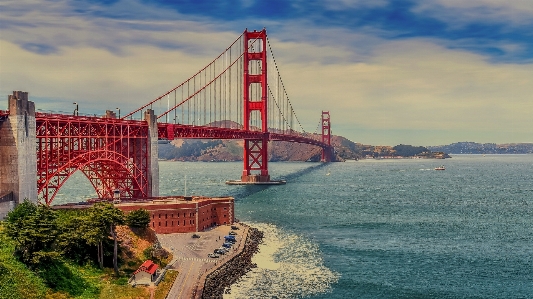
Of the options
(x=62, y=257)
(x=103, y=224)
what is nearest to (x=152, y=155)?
(x=103, y=224)

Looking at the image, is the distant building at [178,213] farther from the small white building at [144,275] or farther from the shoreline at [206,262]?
the small white building at [144,275]

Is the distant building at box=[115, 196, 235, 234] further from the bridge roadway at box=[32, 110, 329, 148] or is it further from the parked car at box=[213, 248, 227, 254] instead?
the bridge roadway at box=[32, 110, 329, 148]

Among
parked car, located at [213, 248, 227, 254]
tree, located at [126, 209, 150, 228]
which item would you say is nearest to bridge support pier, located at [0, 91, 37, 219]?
tree, located at [126, 209, 150, 228]

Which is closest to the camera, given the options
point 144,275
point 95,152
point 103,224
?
point 144,275

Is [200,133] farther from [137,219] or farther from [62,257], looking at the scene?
[62,257]

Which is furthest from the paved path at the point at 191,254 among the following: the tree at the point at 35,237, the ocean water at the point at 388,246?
the tree at the point at 35,237

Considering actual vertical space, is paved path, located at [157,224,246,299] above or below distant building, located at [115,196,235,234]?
below

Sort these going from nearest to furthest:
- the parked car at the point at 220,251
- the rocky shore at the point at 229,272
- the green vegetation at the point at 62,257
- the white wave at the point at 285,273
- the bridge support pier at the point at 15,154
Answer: the green vegetation at the point at 62,257, the rocky shore at the point at 229,272, the white wave at the point at 285,273, the bridge support pier at the point at 15,154, the parked car at the point at 220,251
